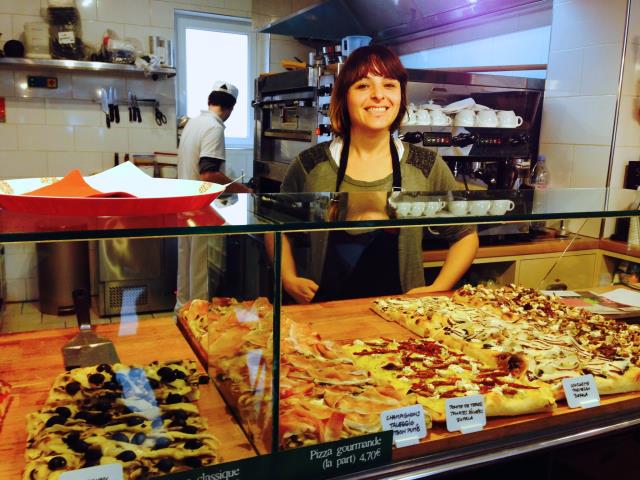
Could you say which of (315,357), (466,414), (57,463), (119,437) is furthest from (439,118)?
(57,463)

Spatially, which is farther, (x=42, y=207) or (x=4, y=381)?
(x=4, y=381)

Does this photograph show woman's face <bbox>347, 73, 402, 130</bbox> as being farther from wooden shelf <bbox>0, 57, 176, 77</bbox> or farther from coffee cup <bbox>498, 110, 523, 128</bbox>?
wooden shelf <bbox>0, 57, 176, 77</bbox>

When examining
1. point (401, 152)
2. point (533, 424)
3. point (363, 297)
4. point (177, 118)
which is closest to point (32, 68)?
point (177, 118)

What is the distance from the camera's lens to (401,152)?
7.88 feet

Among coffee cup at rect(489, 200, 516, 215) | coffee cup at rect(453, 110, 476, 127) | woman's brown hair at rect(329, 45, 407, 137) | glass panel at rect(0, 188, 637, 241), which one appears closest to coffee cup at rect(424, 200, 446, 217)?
glass panel at rect(0, 188, 637, 241)

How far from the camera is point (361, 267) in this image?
6.29 ft

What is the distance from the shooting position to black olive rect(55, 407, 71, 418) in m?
1.15

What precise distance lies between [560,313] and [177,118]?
4.54 metres

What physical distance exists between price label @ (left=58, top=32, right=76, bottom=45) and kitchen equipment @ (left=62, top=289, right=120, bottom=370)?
12.8 feet

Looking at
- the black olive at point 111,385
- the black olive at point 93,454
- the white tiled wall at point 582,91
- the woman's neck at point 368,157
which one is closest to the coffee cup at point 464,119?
the white tiled wall at point 582,91

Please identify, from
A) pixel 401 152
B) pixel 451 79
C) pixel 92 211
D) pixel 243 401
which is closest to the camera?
pixel 92 211

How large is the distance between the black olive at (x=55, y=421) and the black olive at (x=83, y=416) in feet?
0.09

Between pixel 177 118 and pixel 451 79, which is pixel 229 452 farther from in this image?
pixel 177 118

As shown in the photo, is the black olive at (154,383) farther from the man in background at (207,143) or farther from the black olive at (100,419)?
the man in background at (207,143)
